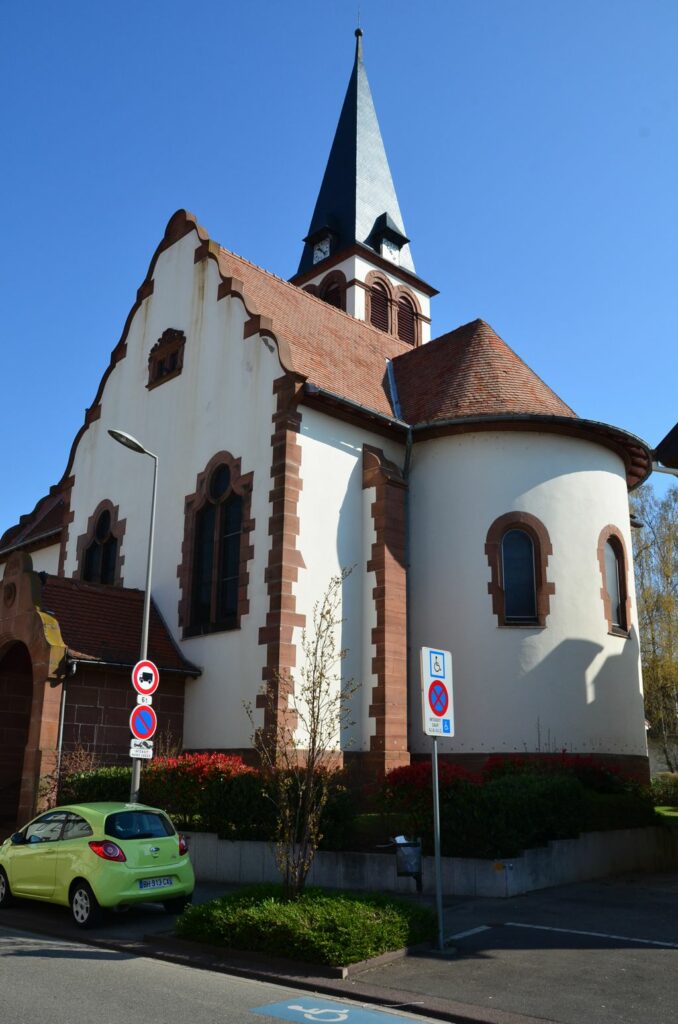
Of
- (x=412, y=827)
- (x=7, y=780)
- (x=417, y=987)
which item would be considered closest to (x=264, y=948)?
(x=417, y=987)

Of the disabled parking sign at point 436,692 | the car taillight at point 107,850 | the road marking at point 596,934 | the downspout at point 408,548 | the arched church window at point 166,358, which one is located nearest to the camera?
the road marking at point 596,934

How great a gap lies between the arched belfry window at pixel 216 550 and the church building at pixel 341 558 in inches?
2.1

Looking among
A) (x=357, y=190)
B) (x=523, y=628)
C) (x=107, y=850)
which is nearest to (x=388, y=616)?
(x=523, y=628)

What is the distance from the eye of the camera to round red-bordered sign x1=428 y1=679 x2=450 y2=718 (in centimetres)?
1005

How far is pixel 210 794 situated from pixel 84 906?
13.3 ft

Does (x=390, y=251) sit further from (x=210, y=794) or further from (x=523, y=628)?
(x=210, y=794)

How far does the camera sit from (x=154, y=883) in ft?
37.5

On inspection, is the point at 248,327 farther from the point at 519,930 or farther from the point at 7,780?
the point at 519,930

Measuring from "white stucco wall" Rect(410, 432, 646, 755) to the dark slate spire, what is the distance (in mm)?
18138

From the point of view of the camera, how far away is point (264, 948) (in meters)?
9.28

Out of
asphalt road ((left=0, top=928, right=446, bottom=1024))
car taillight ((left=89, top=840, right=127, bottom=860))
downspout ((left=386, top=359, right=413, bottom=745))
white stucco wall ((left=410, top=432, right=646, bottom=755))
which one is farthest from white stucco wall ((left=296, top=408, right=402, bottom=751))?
asphalt road ((left=0, top=928, right=446, bottom=1024))

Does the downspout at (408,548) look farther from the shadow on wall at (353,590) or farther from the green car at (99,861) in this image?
the green car at (99,861)

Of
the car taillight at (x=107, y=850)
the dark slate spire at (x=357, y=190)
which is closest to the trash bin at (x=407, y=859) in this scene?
the car taillight at (x=107, y=850)

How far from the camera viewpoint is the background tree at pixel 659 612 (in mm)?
34625
